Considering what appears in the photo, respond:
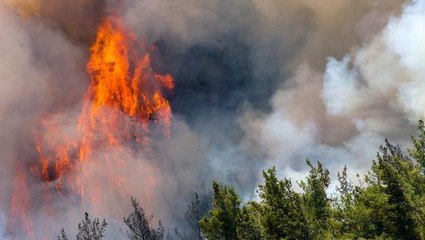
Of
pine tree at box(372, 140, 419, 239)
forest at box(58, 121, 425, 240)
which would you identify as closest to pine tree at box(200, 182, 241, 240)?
forest at box(58, 121, 425, 240)

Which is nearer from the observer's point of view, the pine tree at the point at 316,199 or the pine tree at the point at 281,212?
the pine tree at the point at 281,212

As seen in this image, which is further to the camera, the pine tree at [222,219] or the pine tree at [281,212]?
the pine tree at [222,219]

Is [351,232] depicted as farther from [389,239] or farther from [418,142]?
[418,142]

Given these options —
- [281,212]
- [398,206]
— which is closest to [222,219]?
[281,212]

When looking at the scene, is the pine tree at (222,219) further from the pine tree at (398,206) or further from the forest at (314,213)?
the pine tree at (398,206)

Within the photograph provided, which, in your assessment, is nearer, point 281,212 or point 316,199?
point 281,212

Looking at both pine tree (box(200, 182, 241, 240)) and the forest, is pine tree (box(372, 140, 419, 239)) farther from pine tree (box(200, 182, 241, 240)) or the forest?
pine tree (box(200, 182, 241, 240))

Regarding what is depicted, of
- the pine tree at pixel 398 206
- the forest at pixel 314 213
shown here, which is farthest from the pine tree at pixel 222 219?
the pine tree at pixel 398 206

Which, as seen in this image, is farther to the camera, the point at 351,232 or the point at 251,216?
the point at 351,232

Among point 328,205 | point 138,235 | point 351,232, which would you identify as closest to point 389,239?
point 351,232

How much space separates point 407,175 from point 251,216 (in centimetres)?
2248

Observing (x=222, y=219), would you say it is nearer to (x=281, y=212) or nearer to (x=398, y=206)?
(x=281, y=212)

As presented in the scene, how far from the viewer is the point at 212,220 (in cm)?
3494

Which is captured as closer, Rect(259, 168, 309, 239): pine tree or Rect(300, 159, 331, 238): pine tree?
Rect(259, 168, 309, 239): pine tree
